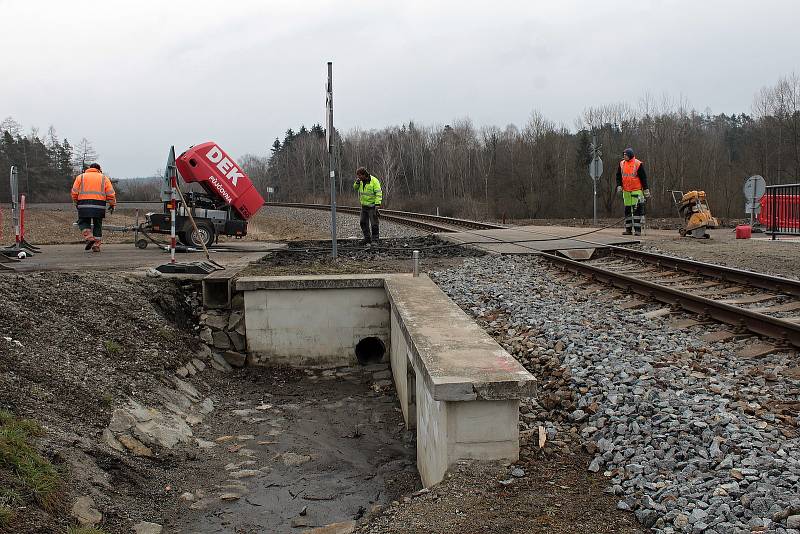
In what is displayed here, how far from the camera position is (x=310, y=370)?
8.98 metres

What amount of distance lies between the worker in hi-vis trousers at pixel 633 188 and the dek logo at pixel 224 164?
27.8ft

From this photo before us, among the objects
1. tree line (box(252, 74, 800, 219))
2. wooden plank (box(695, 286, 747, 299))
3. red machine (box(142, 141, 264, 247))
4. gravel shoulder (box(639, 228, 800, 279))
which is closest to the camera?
wooden plank (box(695, 286, 747, 299))

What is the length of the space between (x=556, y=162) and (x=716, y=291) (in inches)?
1975

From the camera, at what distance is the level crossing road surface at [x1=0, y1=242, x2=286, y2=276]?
9969 mm

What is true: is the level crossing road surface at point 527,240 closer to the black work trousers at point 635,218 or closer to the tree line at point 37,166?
the black work trousers at point 635,218

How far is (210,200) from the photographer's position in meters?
13.6

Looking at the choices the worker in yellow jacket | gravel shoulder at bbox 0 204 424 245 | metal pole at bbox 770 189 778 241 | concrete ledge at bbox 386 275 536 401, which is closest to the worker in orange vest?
gravel shoulder at bbox 0 204 424 245

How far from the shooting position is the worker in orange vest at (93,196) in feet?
38.0

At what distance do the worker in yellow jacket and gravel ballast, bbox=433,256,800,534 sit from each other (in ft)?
21.6

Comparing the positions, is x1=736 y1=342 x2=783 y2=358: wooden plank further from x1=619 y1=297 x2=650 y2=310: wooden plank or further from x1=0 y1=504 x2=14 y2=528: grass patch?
x1=0 y1=504 x2=14 y2=528: grass patch

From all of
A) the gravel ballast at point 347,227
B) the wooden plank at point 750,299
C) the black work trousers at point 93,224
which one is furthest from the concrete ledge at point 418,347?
the gravel ballast at point 347,227

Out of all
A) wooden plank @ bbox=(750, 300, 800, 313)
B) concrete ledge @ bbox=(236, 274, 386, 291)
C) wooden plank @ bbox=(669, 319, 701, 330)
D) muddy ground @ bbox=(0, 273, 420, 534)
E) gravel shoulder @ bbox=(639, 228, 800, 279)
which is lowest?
muddy ground @ bbox=(0, 273, 420, 534)

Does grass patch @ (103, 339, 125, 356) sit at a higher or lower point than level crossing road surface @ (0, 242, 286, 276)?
lower

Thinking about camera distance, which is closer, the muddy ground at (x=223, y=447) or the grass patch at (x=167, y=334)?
the muddy ground at (x=223, y=447)
